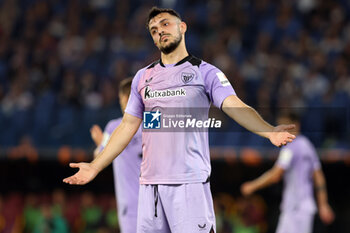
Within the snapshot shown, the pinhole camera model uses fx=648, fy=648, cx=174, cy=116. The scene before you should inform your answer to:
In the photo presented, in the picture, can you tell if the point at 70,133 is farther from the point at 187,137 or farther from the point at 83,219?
the point at 187,137

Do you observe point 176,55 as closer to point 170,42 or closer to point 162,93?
point 170,42

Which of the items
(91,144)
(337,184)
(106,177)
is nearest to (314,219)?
(337,184)

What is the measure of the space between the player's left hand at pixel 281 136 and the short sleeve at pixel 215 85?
443 millimetres

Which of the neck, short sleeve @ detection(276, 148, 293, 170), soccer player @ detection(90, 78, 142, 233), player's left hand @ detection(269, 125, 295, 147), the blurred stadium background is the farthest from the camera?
the blurred stadium background

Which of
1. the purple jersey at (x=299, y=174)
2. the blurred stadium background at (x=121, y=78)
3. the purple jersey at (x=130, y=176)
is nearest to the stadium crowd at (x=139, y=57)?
the blurred stadium background at (x=121, y=78)

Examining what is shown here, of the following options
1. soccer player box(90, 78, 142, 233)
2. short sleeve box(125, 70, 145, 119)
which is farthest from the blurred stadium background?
short sleeve box(125, 70, 145, 119)

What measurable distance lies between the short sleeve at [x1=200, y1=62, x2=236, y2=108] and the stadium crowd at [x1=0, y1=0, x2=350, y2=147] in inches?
252

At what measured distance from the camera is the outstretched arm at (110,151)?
4.09 m

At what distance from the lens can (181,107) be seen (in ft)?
13.6

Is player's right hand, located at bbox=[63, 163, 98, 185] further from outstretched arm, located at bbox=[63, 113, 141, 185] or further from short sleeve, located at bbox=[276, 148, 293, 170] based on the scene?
short sleeve, located at bbox=[276, 148, 293, 170]

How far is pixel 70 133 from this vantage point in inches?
480

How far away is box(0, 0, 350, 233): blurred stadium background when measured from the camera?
10.3 m

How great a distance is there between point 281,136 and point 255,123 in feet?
0.75

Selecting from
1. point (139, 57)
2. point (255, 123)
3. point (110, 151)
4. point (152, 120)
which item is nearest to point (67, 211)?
point (139, 57)
